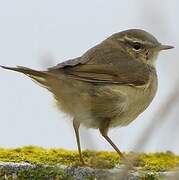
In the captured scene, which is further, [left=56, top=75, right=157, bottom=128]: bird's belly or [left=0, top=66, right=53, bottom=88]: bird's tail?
[left=56, top=75, right=157, bottom=128]: bird's belly

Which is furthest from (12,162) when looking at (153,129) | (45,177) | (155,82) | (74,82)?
(155,82)

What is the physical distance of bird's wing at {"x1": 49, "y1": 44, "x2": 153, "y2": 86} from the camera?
5.38 meters

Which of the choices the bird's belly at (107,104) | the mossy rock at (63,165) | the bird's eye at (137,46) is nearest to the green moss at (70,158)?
the mossy rock at (63,165)

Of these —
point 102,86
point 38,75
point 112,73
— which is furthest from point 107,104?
point 38,75

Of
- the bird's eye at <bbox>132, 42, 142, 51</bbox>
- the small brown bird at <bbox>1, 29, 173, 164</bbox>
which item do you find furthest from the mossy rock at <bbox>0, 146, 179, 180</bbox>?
the bird's eye at <bbox>132, 42, 142, 51</bbox>

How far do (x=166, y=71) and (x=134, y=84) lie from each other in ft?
11.2

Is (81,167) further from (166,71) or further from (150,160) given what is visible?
(166,71)

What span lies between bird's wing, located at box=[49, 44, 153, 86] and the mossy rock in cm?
100

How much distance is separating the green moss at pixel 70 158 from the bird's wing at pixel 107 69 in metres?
0.90

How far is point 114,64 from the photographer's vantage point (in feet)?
19.7

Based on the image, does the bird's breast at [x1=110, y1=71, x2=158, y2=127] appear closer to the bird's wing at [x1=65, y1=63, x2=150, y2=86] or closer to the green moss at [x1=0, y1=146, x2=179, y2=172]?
the bird's wing at [x1=65, y1=63, x2=150, y2=86]

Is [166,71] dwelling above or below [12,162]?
above

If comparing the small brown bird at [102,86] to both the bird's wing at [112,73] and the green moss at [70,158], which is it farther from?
the green moss at [70,158]

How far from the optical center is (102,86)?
5.52m
